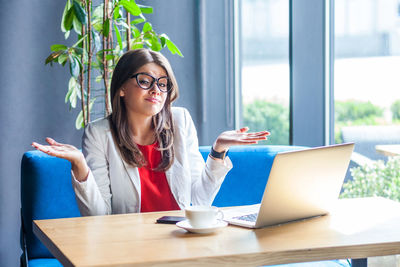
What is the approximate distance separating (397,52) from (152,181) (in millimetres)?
1476

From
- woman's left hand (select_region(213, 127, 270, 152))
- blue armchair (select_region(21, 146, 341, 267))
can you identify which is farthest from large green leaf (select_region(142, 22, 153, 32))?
woman's left hand (select_region(213, 127, 270, 152))

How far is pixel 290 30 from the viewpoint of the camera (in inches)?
123

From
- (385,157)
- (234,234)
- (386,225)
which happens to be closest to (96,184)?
(234,234)

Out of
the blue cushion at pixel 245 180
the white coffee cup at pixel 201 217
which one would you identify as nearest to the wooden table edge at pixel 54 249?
the white coffee cup at pixel 201 217

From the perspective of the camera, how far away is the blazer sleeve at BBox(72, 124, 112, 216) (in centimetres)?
183

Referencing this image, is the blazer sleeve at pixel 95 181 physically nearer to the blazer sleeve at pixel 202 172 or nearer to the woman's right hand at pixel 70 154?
the woman's right hand at pixel 70 154

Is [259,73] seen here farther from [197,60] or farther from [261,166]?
[261,166]

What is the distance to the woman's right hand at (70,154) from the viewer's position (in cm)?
162

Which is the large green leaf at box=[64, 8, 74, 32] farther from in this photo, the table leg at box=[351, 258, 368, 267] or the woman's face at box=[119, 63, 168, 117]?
the table leg at box=[351, 258, 368, 267]

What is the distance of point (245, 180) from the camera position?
2.41m

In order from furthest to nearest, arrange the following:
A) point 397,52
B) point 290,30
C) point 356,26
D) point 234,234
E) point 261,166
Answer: point 290,30, point 356,26, point 397,52, point 261,166, point 234,234

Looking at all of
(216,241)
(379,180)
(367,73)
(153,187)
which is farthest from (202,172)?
(367,73)

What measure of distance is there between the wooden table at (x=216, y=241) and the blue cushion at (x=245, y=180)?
83 centimetres

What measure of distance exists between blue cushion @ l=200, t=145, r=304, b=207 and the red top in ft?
1.12
